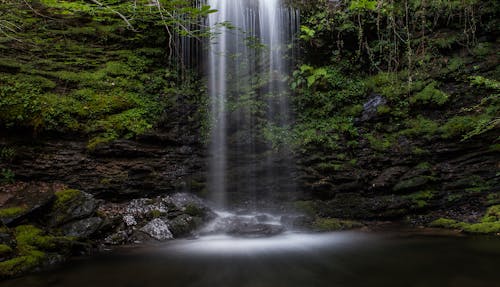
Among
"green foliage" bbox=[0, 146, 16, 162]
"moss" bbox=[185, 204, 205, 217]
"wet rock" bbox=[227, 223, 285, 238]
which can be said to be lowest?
"wet rock" bbox=[227, 223, 285, 238]

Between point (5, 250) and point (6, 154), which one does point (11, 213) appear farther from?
point (6, 154)

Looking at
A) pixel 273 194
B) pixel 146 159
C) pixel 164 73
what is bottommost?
pixel 273 194

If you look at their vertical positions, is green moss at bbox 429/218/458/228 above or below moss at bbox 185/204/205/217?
below

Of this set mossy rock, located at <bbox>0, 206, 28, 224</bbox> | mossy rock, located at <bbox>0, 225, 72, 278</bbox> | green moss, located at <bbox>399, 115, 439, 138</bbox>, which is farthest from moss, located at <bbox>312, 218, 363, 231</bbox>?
mossy rock, located at <bbox>0, 206, 28, 224</bbox>

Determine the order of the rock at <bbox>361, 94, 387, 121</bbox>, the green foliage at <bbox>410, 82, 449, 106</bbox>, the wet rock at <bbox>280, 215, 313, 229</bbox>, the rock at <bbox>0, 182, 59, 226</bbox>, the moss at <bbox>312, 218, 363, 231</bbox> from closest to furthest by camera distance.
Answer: the rock at <bbox>0, 182, 59, 226</bbox>
the moss at <bbox>312, 218, 363, 231</bbox>
the wet rock at <bbox>280, 215, 313, 229</bbox>
the green foliage at <bbox>410, 82, 449, 106</bbox>
the rock at <bbox>361, 94, 387, 121</bbox>

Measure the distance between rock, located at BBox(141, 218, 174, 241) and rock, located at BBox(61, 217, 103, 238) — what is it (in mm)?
926

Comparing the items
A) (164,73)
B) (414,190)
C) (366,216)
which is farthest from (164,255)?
(164,73)

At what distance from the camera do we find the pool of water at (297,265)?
145 inches

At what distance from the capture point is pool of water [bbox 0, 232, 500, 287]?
3.69 metres

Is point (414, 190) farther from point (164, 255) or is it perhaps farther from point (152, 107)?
point (152, 107)

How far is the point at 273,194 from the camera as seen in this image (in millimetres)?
8328

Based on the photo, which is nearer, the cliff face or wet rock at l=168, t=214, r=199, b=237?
wet rock at l=168, t=214, r=199, b=237

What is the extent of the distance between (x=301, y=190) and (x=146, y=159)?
14.4ft

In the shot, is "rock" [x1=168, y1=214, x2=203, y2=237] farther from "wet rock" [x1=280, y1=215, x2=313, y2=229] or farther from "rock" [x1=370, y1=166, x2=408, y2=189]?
"rock" [x1=370, y1=166, x2=408, y2=189]
